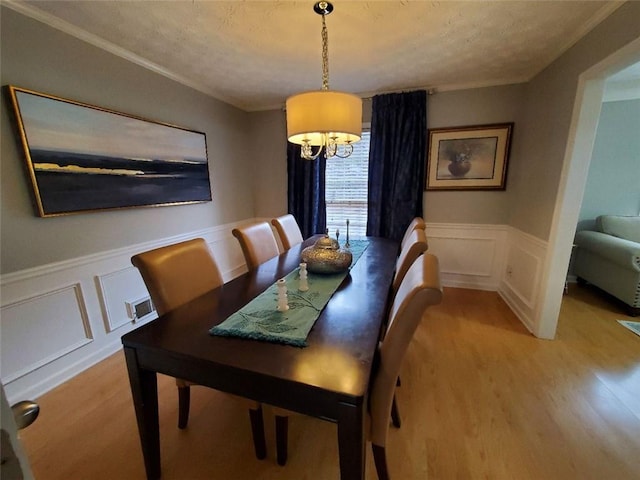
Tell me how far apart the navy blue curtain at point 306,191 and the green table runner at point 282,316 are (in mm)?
2014

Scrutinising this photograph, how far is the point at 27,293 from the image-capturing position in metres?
1.65

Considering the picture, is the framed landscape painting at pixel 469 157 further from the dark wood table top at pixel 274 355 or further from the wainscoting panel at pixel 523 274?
the dark wood table top at pixel 274 355

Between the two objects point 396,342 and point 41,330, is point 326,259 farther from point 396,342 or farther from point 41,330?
point 41,330

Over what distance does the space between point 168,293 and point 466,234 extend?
306 centimetres

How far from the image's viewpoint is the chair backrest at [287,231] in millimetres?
2521

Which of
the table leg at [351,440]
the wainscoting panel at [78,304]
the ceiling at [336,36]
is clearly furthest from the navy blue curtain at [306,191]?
the table leg at [351,440]

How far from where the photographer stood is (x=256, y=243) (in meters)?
2.06

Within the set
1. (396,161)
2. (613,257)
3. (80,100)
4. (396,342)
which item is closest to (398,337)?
(396,342)

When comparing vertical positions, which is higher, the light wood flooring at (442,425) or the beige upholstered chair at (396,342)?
the beige upholstered chair at (396,342)

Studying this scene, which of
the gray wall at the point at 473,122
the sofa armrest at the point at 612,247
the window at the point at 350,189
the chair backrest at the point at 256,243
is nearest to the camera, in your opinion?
the chair backrest at the point at 256,243

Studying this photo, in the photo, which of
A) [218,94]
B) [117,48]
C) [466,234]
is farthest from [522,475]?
[218,94]

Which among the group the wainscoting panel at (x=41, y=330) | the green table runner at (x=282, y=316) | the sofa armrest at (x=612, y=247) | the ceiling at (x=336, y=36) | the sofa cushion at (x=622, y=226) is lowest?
the wainscoting panel at (x=41, y=330)

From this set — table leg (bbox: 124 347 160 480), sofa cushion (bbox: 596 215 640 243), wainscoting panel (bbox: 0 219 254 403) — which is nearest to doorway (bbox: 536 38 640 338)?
sofa cushion (bbox: 596 215 640 243)

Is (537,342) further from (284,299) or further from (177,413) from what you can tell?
(177,413)
